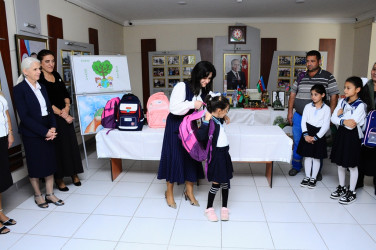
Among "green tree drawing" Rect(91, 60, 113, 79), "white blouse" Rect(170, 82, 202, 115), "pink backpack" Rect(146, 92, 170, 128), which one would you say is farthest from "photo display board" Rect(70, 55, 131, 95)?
"white blouse" Rect(170, 82, 202, 115)

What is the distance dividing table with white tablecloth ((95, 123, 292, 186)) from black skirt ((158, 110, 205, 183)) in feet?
2.03

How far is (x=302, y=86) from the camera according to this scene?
3664mm

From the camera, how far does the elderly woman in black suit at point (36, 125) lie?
2775 mm

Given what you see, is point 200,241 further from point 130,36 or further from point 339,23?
point 339,23

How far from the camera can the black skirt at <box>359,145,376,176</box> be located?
311 centimetres

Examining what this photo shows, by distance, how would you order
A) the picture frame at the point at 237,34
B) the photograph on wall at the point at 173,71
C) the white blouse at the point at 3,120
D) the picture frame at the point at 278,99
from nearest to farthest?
the white blouse at the point at 3,120 < the picture frame at the point at 278,99 < the picture frame at the point at 237,34 < the photograph on wall at the point at 173,71

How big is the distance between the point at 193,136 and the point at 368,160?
201 cm

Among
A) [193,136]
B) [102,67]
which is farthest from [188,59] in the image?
[193,136]

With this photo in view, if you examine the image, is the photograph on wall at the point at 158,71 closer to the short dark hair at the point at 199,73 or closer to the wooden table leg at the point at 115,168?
the wooden table leg at the point at 115,168

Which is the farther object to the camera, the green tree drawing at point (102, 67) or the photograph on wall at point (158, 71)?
the photograph on wall at point (158, 71)

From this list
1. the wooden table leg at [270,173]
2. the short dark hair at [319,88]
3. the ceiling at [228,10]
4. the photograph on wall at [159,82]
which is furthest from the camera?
the photograph on wall at [159,82]

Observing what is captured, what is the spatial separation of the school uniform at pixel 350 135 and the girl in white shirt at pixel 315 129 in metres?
0.20

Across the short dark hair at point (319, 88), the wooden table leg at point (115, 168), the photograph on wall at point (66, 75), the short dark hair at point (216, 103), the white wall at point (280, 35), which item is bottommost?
the wooden table leg at point (115, 168)

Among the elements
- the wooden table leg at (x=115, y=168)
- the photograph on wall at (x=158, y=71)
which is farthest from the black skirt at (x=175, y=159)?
the photograph on wall at (x=158, y=71)
